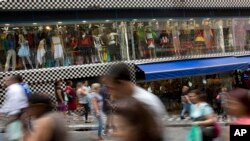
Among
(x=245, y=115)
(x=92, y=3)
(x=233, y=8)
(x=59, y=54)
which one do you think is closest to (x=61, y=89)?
(x=59, y=54)

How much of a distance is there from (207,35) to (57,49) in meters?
9.02

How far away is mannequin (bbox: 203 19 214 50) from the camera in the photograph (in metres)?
27.8

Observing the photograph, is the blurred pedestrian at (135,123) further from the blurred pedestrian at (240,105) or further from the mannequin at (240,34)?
the mannequin at (240,34)

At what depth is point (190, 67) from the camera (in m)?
24.5

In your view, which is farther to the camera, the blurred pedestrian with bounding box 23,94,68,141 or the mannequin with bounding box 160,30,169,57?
the mannequin with bounding box 160,30,169,57

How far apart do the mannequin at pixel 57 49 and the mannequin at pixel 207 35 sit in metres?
8.60

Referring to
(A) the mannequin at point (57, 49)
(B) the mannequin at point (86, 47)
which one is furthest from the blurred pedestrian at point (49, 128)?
(B) the mannequin at point (86, 47)

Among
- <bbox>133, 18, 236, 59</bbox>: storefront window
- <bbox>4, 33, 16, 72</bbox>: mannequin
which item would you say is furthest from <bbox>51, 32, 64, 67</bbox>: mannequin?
<bbox>133, 18, 236, 59</bbox>: storefront window

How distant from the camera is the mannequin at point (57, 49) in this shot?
22.7 metres

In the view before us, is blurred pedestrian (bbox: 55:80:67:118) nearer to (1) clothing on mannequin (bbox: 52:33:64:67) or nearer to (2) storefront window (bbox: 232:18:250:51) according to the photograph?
(1) clothing on mannequin (bbox: 52:33:64:67)

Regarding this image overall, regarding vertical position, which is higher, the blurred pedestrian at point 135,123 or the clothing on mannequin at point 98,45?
the clothing on mannequin at point 98,45

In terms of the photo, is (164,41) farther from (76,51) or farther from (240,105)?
(240,105)

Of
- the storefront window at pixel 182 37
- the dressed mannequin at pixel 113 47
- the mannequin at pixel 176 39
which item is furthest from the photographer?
the mannequin at pixel 176 39

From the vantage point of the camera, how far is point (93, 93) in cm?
1349
